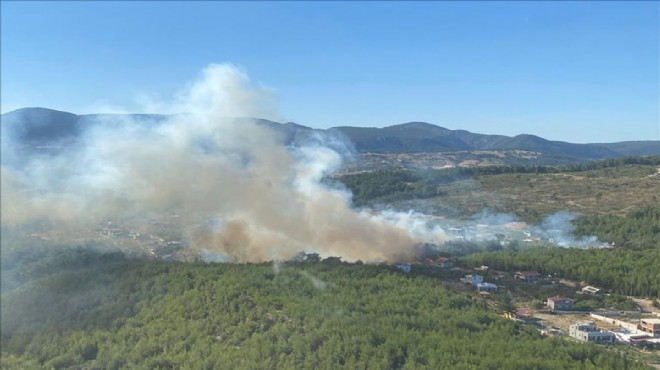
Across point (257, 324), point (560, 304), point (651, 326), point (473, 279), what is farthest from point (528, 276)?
point (257, 324)

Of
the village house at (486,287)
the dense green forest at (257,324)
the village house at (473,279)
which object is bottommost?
the village house at (486,287)

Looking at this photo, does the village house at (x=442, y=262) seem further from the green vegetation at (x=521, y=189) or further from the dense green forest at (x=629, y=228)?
the green vegetation at (x=521, y=189)

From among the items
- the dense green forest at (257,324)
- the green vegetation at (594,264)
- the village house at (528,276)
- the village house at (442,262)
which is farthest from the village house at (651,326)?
the village house at (442,262)

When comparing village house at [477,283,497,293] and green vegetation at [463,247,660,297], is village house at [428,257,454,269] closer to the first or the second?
green vegetation at [463,247,660,297]

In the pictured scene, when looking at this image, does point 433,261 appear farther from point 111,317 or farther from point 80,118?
point 80,118

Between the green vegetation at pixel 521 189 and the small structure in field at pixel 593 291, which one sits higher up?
the green vegetation at pixel 521 189

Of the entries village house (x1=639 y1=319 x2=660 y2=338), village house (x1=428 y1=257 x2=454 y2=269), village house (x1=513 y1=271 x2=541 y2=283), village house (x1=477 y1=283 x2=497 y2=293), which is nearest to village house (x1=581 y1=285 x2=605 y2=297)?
village house (x1=513 y1=271 x2=541 y2=283)
